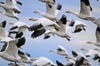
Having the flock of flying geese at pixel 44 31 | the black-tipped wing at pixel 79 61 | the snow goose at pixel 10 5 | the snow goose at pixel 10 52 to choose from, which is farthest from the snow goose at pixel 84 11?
the snow goose at pixel 10 52

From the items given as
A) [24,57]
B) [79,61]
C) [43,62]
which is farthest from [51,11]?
[43,62]

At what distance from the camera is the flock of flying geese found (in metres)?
18.4

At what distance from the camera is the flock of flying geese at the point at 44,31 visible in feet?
60.2

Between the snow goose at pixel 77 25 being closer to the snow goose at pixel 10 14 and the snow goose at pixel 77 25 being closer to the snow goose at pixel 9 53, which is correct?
the snow goose at pixel 10 14

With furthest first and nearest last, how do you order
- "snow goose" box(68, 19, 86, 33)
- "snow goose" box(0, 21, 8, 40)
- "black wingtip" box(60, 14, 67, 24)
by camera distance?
"snow goose" box(68, 19, 86, 33) < "snow goose" box(0, 21, 8, 40) < "black wingtip" box(60, 14, 67, 24)

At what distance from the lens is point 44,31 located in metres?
18.5

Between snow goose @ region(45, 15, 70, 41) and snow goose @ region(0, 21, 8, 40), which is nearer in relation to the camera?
snow goose @ region(0, 21, 8, 40)

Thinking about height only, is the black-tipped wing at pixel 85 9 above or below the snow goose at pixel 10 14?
above

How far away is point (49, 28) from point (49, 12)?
2.85 metres

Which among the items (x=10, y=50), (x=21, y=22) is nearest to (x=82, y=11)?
(x=21, y=22)

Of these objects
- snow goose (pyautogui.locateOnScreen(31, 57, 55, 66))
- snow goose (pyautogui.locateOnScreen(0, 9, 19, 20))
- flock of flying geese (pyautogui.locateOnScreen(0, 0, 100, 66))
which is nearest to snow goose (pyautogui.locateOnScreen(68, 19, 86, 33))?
flock of flying geese (pyautogui.locateOnScreen(0, 0, 100, 66))

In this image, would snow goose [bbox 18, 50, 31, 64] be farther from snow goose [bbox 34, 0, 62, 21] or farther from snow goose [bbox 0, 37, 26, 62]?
snow goose [bbox 34, 0, 62, 21]

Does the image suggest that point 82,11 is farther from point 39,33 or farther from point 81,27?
point 39,33

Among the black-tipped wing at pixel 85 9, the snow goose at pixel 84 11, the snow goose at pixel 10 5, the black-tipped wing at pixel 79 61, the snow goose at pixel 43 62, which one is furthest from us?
the snow goose at pixel 10 5
